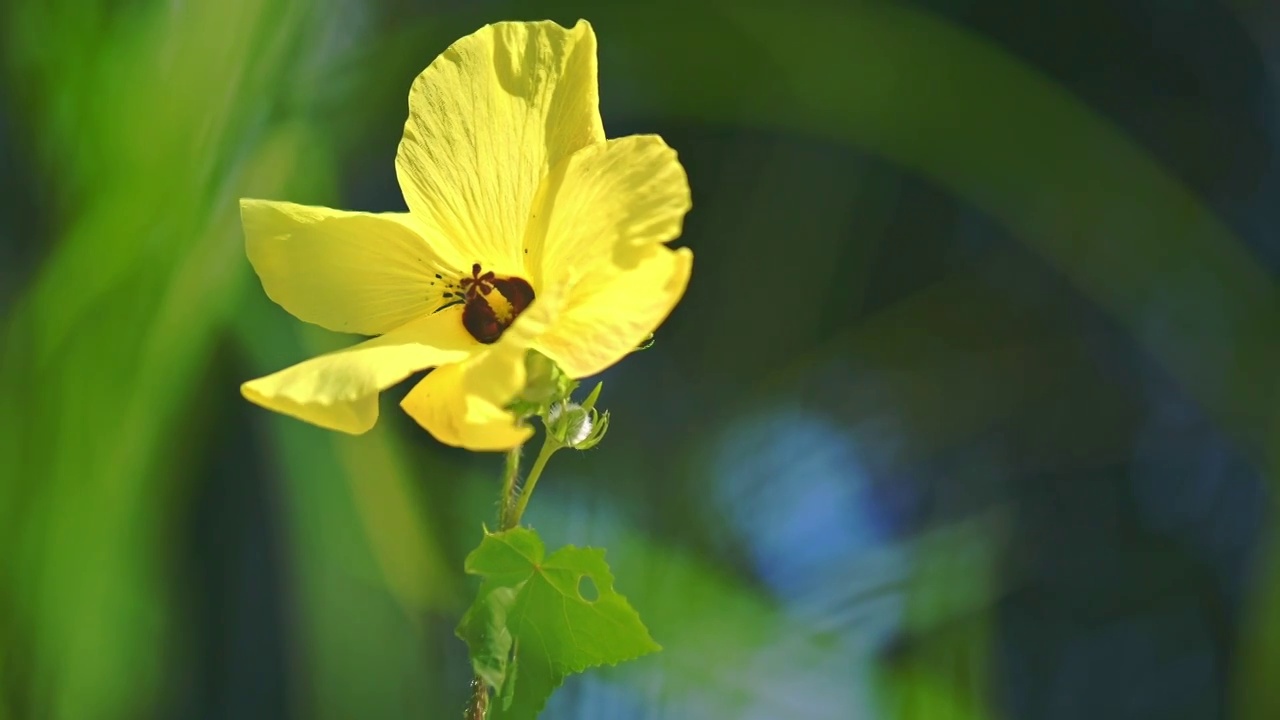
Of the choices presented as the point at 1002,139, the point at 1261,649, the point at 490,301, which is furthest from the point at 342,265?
the point at 1261,649

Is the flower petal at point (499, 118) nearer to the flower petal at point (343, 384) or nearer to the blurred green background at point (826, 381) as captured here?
the flower petal at point (343, 384)

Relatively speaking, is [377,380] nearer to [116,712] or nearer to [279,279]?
[279,279]

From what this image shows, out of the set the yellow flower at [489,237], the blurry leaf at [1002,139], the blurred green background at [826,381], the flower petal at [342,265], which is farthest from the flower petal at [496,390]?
the blurry leaf at [1002,139]

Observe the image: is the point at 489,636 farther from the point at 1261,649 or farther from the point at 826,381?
the point at 1261,649

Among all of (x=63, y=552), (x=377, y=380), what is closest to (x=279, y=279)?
(x=377, y=380)

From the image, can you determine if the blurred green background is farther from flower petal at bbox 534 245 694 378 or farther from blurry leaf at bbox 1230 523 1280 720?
Result: flower petal at bbox 534 245 694 378

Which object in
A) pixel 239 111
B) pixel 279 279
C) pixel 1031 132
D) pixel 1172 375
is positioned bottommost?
pixel 1172 375
